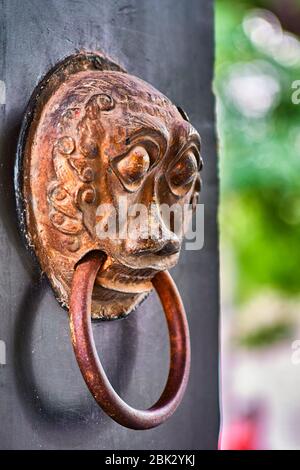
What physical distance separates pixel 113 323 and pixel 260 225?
3.58m

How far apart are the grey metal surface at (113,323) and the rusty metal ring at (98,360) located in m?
0.06

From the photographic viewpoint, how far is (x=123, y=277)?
2.16 ft

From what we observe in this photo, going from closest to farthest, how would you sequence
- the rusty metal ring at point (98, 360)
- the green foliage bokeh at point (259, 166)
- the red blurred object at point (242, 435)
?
the rusty metal ring at point (98, 360) → the red blurred object at point (242, 435) → the green foliage bokeh at point (259, 166)

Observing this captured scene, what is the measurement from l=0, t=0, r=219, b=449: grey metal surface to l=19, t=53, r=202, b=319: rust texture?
0.02 metres

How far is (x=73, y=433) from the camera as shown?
2.21ft

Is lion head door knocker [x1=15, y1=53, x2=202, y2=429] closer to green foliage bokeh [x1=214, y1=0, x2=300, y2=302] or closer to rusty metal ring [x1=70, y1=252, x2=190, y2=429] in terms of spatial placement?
rusty metal ring [x1=70, y1=252, x2=190, y2=429]

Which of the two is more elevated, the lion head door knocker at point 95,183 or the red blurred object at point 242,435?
the lion head door knocker at point 95,183

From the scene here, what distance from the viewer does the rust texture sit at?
0.62 meters

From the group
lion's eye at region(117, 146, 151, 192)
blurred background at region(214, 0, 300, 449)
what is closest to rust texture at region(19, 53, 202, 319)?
lion's eye at region(117, 146, 151, 192)

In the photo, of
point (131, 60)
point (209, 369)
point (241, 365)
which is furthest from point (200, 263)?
point (241, 365)

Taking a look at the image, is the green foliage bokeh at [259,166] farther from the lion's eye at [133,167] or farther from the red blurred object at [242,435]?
the lion's eye at [133,167]

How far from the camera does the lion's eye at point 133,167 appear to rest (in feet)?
2.05

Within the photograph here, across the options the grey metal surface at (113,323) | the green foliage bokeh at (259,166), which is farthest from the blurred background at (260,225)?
the grey metal surface at (113,323)

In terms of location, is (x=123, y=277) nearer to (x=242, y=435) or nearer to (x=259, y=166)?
(x=242, y=435)
